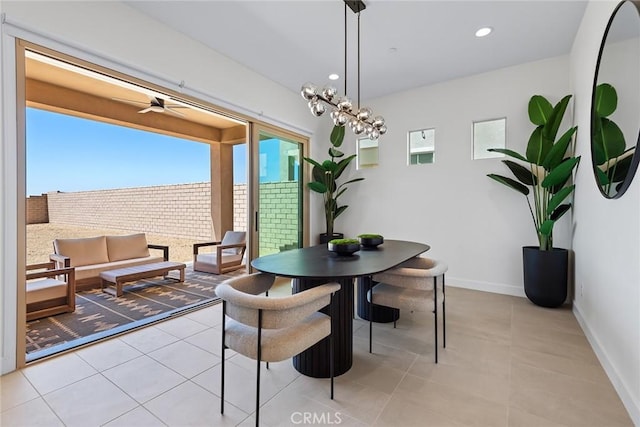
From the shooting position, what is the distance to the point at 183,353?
2322 mm

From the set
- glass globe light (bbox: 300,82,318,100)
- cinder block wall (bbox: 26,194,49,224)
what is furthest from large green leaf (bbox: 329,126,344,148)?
cinder block wall (bbox: 26,194,49,224)

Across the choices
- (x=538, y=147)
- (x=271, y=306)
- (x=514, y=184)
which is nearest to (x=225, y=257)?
(x=271, y=306)

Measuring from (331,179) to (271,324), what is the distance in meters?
3.61

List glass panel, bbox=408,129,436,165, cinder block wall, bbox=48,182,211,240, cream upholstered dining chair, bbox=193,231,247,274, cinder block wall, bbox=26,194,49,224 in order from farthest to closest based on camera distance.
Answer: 1. cinder block wall, bbox=48,182,211,240
2. cinder block wall, bbox=26,194,49,224
3. cream upholstered dining chair, bbox=193,231,247,274
4. glass panel, bbox=408,129,436,165

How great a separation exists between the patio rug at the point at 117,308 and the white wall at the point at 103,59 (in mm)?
739

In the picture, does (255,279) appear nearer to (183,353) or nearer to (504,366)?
(183,353)

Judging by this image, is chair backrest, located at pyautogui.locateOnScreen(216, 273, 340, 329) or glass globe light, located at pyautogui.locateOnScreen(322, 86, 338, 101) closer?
chair backrest, located at pyautogui.locateOnScreen(216, 273, 340, 329)

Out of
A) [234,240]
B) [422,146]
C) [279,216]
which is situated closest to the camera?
[422,146]

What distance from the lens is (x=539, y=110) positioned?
3.32m

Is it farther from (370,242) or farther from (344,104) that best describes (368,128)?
(370,242)

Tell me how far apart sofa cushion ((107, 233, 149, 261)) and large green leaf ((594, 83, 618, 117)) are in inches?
228

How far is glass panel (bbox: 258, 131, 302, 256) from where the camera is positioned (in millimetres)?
4211

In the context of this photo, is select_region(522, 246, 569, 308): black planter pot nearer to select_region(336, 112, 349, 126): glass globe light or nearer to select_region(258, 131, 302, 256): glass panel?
select_region(336, 112, 349, 126): glass globe light

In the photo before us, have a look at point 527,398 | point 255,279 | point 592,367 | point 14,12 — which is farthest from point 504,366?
point 14,12
